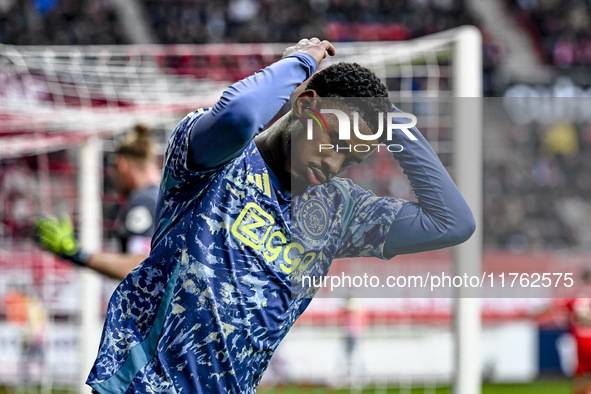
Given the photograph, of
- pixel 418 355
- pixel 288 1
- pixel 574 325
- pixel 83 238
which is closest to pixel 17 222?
pixel 83 238

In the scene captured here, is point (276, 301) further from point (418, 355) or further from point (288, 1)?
point (288, 1)

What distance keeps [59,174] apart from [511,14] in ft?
41.0

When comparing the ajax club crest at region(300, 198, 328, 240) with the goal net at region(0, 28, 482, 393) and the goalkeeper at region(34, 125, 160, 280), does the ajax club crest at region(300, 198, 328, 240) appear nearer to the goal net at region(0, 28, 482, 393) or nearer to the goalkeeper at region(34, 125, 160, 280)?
the goal net at region(0, 28, 482, 393)

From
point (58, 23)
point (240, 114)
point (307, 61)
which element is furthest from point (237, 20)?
point (240, 114)

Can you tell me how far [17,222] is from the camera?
838 cm

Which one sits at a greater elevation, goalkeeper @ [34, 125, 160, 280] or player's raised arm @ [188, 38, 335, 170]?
player's raised arm @ [188, 38, 335, 170]

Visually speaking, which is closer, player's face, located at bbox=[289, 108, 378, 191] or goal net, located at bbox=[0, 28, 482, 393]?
player's face, located at bbox=[289, 108, 378, 191]

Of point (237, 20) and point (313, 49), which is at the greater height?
point (237, 20)

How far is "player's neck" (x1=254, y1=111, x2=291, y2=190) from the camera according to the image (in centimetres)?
165

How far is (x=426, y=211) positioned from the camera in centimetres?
189

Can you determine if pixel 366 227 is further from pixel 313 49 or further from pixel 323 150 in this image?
pixel 313 49

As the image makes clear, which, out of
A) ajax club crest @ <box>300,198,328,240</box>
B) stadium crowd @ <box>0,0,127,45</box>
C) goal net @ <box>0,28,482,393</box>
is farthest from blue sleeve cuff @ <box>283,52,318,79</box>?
stadium crowd @ <box>0,0,127,45</box>

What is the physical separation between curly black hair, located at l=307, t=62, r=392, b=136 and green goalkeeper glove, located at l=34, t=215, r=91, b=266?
216 centimetres

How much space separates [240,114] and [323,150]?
0.29 metres
